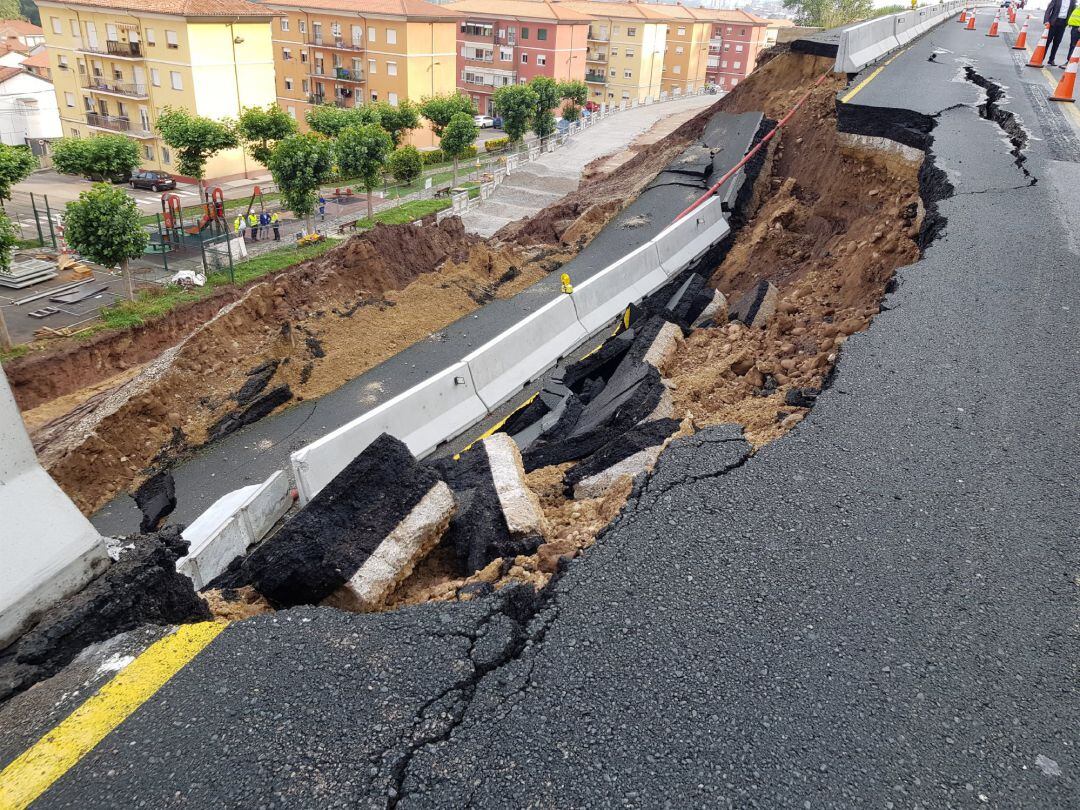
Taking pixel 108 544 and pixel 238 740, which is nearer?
pixel 238 740

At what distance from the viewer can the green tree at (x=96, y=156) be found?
76.5ft

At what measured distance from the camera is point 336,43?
1767 inches

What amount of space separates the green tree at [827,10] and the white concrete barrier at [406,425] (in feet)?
159

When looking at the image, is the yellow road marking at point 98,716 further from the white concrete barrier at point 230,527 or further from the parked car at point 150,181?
the parked car at point 150,181

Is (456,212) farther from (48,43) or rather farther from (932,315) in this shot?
(48,43)

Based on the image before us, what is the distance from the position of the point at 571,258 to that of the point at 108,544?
12.5 metres

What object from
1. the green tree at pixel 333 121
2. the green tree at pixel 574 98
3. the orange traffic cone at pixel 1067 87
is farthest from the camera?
the green tree at pixel 574 98

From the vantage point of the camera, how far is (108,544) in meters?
4.67

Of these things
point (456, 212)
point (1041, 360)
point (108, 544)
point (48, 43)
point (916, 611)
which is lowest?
point (456, 212)

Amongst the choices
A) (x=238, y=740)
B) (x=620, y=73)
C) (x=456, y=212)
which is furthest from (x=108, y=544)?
(x=620, y=73)

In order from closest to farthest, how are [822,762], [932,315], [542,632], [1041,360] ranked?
[822,762] < [542,632] < [1041,360] < [932,315]

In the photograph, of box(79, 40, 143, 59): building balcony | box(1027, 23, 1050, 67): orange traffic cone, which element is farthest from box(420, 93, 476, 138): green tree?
box(1027, 23, 1050, 67): orange traffic cone

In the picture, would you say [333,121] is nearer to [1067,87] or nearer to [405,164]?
[405,164]

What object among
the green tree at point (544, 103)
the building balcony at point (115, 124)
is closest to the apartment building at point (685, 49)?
the green tree at point (544, 103)
